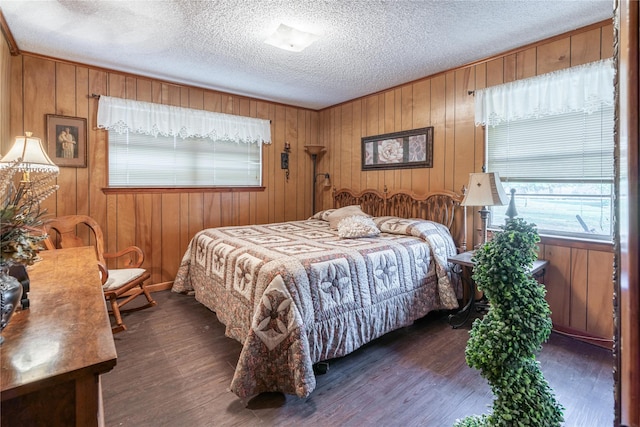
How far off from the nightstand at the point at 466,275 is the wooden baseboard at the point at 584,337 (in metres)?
0.44

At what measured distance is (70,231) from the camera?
306 cm

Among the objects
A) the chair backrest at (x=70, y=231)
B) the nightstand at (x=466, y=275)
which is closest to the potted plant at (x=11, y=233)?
the chair backrest at (x=70, y=231)

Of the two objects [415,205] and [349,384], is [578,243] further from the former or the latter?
[349,384]

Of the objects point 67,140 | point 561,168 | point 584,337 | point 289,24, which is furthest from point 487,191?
point 67,140

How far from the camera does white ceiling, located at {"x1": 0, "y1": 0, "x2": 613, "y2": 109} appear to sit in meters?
2.21

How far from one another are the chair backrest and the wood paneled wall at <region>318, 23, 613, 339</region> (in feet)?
9.96

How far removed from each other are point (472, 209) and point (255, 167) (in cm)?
285

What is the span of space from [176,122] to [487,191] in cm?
341

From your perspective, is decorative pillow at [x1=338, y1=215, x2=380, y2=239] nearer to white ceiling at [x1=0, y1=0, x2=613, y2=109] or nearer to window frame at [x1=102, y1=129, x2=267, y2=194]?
white ceiling at [x1=0, y1=0, x2=613, y2=109]

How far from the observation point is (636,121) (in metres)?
0.42

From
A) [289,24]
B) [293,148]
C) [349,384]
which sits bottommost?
[349,384]

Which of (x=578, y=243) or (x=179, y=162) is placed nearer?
(x=578, y=243)

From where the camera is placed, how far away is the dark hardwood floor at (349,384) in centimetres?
169

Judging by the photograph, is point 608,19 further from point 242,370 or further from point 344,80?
point 242,370
